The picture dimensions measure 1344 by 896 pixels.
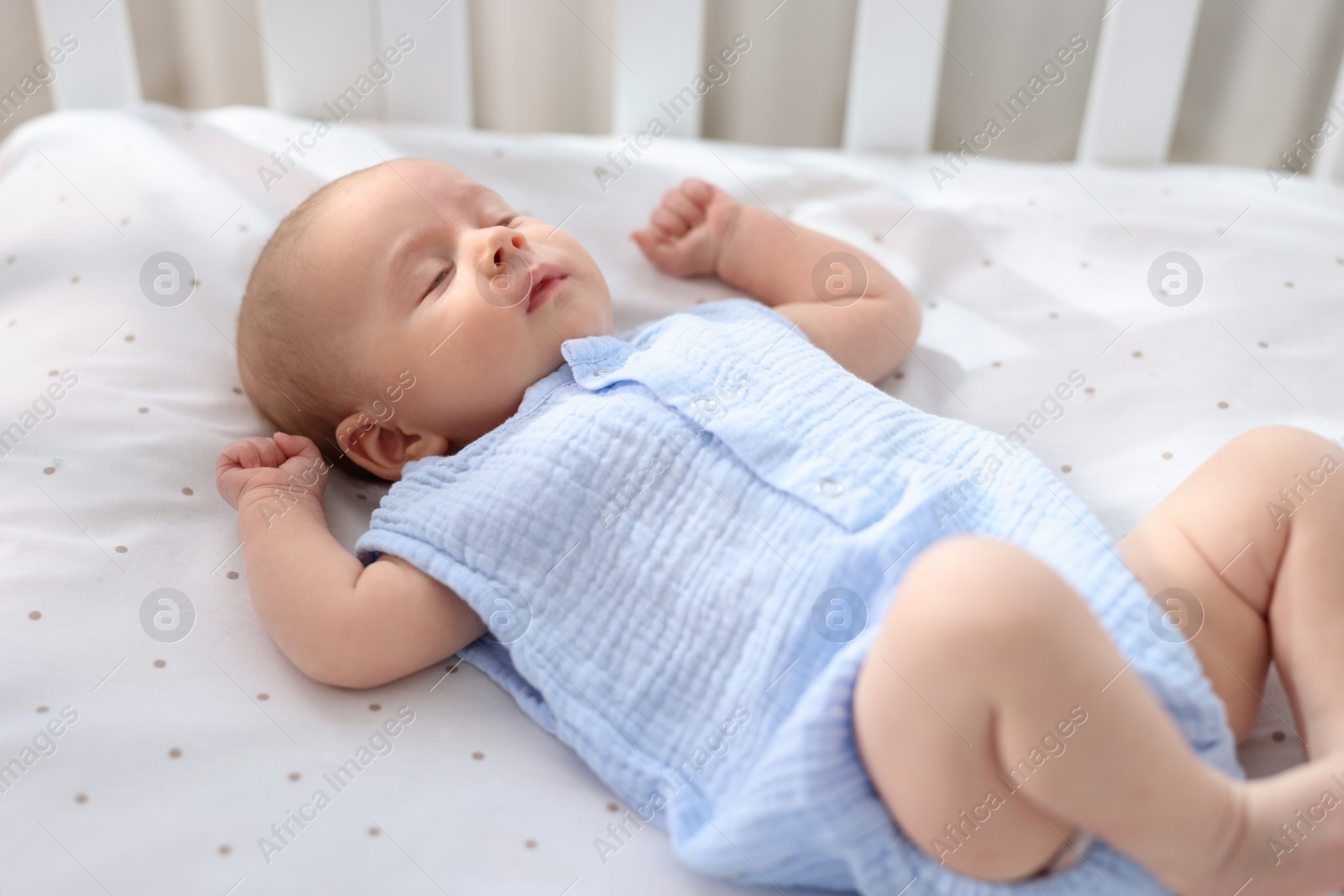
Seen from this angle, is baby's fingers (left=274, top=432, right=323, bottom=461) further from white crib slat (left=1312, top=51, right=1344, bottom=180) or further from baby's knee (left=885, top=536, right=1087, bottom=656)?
white crib slat (left=1312, top=51, right=1344, bottom=180)

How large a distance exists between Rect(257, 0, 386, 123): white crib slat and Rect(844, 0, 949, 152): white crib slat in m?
0.61

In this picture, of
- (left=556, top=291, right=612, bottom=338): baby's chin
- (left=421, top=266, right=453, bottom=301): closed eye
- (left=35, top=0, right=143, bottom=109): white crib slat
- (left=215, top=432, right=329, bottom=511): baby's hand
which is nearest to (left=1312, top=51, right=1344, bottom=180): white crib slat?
(left=556, top=291, right=612, bottom=338): baby's chin

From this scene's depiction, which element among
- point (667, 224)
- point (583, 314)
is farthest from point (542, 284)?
point (667, 224)

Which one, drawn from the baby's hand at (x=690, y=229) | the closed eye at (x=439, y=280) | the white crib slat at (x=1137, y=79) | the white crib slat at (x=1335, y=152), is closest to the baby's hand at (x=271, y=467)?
the closed eye at (x=439, y=280)

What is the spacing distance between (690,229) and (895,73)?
0.38 m

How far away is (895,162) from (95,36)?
3.30 ft

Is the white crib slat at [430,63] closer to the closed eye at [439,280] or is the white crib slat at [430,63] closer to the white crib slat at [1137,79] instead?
Result: the closed eye at [439,280]

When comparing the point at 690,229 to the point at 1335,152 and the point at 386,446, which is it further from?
the point at 1335,152

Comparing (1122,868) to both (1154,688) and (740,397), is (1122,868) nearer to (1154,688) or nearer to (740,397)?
(1154,688)

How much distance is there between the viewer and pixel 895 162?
1.42 m

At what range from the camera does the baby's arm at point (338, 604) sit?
816mm

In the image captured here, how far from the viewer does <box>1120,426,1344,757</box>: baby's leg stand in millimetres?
730

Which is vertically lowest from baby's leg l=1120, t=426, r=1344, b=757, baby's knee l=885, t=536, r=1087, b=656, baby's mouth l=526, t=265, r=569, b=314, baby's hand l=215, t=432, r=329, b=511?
baby's hand l=215, t=432, r=329, b=511

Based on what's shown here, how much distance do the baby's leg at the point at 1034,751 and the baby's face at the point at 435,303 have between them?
0.42 metres
